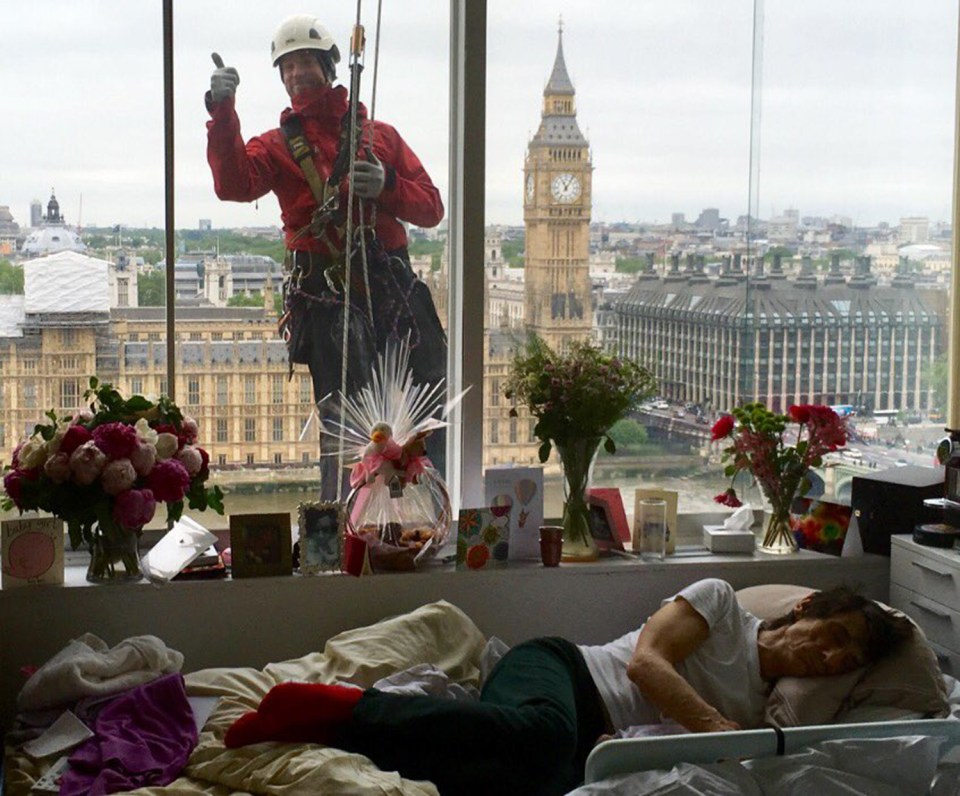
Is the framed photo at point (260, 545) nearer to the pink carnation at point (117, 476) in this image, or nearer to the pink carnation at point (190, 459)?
the pink carnation at point (190, 459)

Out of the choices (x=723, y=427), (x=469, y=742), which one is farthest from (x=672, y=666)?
(x=723, y=427)

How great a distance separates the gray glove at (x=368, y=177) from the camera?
138 inches

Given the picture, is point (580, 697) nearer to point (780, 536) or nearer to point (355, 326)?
point (780, 536)

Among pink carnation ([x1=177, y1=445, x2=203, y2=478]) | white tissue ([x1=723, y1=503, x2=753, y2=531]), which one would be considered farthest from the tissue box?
pink carnation ([x1=177, y1=445, x2=203, y2=478])

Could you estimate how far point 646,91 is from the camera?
3627mm

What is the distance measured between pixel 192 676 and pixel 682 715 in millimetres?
1104

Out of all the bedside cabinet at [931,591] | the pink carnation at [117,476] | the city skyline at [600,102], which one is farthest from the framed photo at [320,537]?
the bedside cabinet at [931,591]

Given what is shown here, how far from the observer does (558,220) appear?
363 cm

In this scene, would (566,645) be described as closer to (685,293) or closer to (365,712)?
(365,712)

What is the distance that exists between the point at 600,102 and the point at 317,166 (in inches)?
31.5

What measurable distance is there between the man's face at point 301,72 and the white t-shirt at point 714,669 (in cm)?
162

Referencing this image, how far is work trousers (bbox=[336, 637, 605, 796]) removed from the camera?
2586mm

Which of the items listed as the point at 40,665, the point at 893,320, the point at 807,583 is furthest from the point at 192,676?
the point at 893,320

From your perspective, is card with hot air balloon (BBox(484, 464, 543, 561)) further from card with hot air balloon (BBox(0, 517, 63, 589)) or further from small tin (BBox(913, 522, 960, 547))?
card with hot air balloon (BBox(0, 517, 63, 589))
